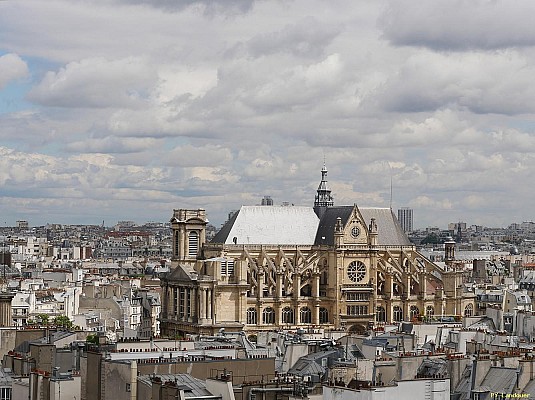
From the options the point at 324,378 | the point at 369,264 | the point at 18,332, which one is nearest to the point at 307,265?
the point at 369,264

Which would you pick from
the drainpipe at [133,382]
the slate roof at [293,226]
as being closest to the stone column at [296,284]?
the slate roof at [293,226]

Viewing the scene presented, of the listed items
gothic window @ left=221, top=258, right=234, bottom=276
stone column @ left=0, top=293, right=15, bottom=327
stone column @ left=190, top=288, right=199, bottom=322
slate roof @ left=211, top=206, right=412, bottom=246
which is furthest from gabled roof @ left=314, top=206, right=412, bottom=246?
stone column @ left=0, top=293, right=15, bottom=327

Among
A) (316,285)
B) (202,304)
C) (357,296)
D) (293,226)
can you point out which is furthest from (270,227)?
(202,304)

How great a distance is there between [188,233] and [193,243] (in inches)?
30.4

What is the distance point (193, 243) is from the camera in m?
104

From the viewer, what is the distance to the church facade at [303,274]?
99.6 meters

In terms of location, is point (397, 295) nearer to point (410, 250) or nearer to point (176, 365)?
point (410, 250)

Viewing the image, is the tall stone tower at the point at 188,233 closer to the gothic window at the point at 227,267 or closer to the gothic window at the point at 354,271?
the gothic window at the point at 227,267

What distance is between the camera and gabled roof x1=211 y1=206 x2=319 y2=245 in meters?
104

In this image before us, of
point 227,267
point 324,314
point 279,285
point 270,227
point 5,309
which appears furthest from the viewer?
point 270,227

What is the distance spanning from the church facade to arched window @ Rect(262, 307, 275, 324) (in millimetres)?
65

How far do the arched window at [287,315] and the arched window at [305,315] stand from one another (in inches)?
27.1

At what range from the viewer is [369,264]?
4097 inches

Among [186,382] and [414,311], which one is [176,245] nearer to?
[414,311]
